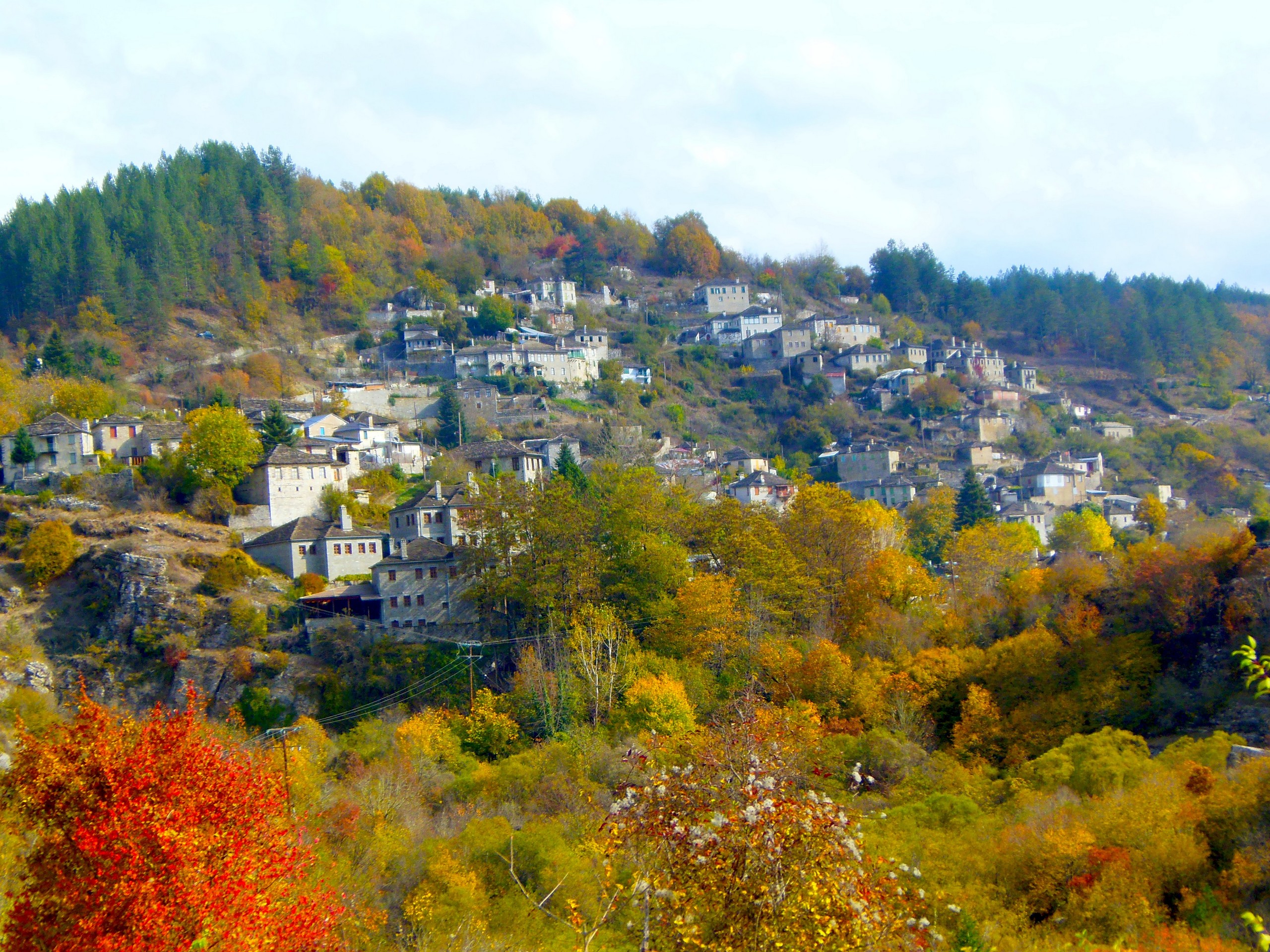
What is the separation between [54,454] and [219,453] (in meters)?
9.07

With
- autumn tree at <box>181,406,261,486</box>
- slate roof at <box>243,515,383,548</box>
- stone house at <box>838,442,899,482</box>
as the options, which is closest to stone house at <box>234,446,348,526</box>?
autumn tree at <box>181,406,261,486</box>

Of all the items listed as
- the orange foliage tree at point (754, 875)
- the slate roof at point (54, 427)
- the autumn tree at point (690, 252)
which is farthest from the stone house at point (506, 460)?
the autumn tree at point (690, 252)

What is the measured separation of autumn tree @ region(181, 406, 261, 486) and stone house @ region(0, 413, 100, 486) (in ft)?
17.6

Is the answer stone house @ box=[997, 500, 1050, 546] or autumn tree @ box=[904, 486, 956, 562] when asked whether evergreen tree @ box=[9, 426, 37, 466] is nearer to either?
autumn tree @ box=[904, 486, 956, 562]

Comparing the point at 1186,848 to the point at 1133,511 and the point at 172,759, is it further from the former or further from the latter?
the point at 1133,511

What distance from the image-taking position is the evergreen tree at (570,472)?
48844 millimetres

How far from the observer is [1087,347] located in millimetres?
118000

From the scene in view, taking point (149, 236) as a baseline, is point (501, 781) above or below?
below

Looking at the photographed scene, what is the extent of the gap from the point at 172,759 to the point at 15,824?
4309 millimetres

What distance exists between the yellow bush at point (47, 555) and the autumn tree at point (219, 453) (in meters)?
6.15

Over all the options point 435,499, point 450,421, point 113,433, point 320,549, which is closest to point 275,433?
point 113,433

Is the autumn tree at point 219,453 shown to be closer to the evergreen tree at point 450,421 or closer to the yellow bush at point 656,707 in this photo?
the evergreen tree at point 450,421

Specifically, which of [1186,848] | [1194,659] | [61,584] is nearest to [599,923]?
[1186,848]

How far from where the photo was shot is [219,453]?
4900cm
